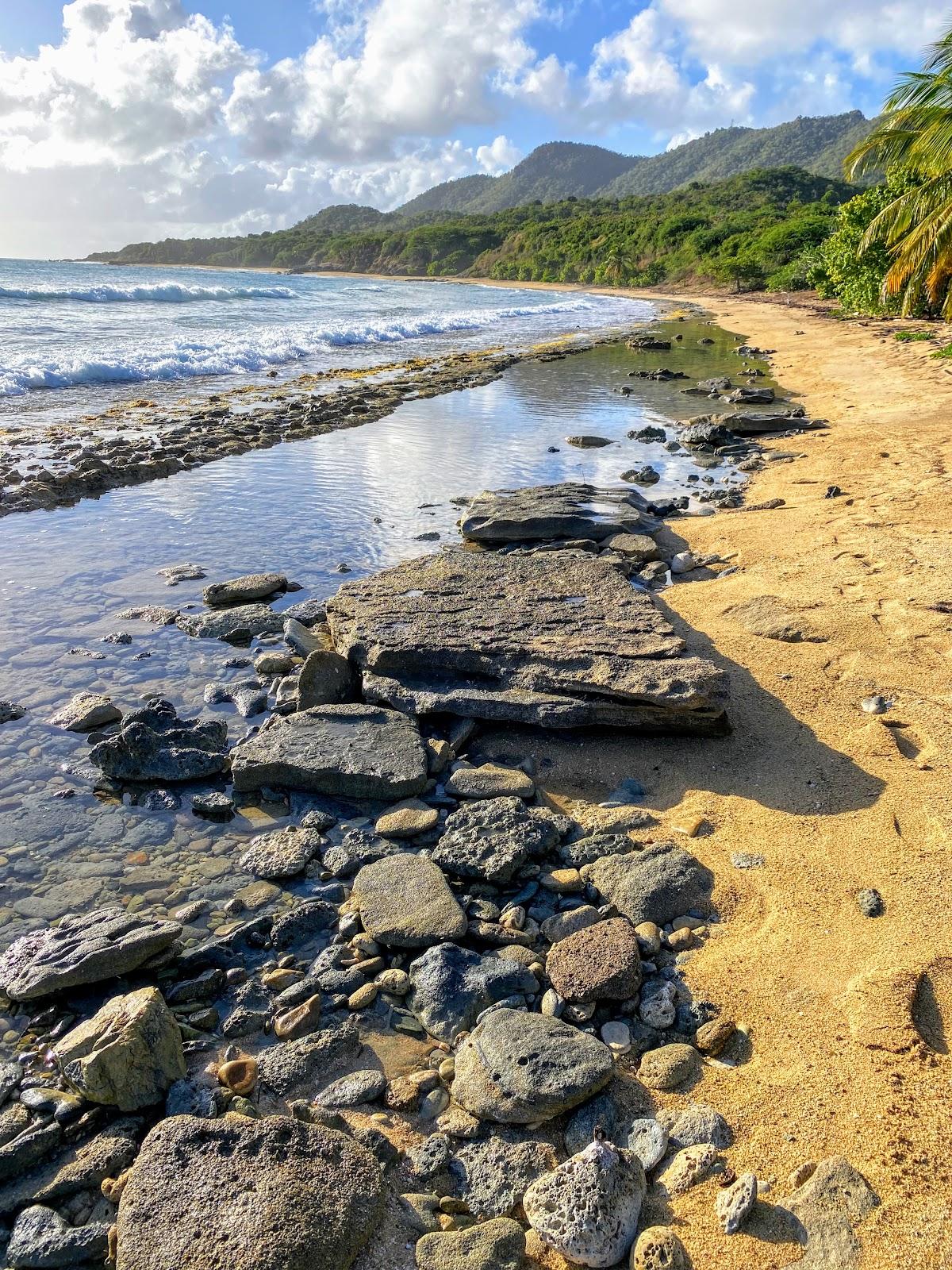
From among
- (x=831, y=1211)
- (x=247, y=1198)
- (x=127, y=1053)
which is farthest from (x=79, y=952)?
(x=831, y=1211)

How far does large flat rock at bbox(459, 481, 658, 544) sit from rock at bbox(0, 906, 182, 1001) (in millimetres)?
5377

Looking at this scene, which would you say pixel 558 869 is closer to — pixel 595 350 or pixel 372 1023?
pixel 372 1023

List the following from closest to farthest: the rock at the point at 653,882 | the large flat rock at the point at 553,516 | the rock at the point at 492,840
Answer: the rock at the point at 653,882, the rock at the point at 492,840, the large flat rock at the point at 553,516

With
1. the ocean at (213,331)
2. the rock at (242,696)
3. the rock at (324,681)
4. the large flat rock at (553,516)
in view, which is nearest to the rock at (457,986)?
the rock at (324,681)

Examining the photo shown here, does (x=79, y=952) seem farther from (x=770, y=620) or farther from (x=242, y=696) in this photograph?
(x=770, y=620)

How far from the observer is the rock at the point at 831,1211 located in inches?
78.2

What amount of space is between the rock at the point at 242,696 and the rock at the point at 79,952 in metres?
1.90

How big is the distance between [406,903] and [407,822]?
23.9 inches

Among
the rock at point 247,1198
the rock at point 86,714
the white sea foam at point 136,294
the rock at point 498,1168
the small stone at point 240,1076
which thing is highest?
the white sea foam at point 136,294

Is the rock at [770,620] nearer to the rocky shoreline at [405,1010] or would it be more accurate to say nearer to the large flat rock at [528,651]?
the large flat rock at [528,651]

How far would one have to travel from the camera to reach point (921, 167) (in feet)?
59.1

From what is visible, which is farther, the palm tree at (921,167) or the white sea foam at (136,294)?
the white sea foam at (136,294)

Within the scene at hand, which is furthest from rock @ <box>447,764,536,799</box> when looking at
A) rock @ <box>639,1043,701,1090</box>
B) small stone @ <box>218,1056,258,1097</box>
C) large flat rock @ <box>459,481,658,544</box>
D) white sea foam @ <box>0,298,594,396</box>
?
white sea foam @ <box>0,298,594,396</box>

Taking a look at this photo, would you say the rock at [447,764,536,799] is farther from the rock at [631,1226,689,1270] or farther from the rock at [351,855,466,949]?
the rock at [631,1226,689,1270]
